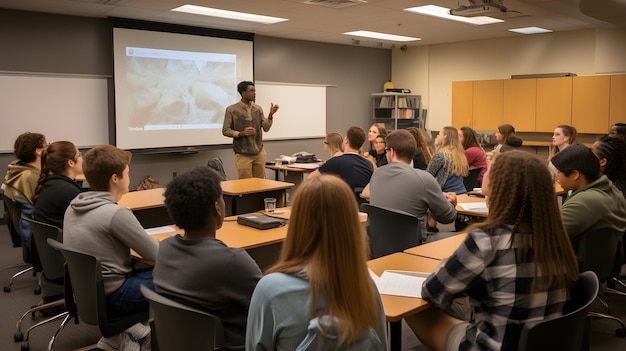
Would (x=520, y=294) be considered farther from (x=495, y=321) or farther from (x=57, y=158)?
(x=57, y=158)

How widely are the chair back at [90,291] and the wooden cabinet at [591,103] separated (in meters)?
8.33

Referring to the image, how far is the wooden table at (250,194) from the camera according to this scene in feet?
16.3

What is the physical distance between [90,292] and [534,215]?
2.03m

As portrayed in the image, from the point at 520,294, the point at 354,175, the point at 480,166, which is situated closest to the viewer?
the point at 520,294

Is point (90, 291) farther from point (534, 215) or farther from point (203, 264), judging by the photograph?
point (534, 215)

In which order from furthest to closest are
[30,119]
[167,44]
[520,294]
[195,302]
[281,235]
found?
[167,44]
[30,119]
[281,235]
[195,302]
[520,294]

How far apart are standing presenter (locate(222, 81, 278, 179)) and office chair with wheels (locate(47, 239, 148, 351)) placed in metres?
4.26

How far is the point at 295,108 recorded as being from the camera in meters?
9.91

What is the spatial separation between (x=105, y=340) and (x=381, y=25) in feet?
22.0

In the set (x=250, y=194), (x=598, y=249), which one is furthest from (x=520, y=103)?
(x=598, y=249)

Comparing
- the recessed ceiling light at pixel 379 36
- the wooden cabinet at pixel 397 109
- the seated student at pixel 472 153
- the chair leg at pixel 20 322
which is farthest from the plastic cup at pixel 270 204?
the wooden cabinet at pixel 397 109

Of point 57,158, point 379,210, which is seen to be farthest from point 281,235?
point 57,158

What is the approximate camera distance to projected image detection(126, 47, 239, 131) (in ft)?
25.1

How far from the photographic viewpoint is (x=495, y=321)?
180cm
